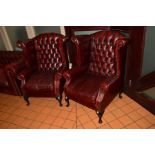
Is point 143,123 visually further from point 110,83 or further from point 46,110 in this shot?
point 46,110

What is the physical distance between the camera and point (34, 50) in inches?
119

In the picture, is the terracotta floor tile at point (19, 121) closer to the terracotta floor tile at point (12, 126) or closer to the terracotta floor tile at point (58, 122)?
the terracotta floor tile at point (12, 126)

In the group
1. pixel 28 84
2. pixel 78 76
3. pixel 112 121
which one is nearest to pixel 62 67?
pixel 78 76

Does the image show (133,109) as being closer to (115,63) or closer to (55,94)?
(115,63)

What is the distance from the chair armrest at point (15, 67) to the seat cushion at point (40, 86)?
12.2 inches

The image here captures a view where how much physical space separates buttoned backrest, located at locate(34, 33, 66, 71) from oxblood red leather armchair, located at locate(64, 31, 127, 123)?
42cm

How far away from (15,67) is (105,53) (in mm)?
1703

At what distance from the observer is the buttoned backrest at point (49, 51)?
2832 mm

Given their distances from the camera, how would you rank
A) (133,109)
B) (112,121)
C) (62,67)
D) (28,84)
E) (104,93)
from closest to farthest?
1. (104,93)
2. (112,121)
3. (133,109)
4. (28,84)
5. (62,67)

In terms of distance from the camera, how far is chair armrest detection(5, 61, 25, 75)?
9.16 feet

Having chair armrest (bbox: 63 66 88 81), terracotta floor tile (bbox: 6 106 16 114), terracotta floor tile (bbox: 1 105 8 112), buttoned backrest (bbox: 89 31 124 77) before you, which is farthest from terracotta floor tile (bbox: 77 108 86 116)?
terracotta floor tile (bbox: 1 105 8 112)

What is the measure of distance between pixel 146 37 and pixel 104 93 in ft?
3.33

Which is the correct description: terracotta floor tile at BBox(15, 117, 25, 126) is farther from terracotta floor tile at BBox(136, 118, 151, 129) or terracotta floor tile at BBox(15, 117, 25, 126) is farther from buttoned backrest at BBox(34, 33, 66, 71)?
terracotta floor tile at BBox(136, 118, 151, 129)

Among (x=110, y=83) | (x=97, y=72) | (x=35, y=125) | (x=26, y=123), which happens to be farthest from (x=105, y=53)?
(x=26, y=123)
